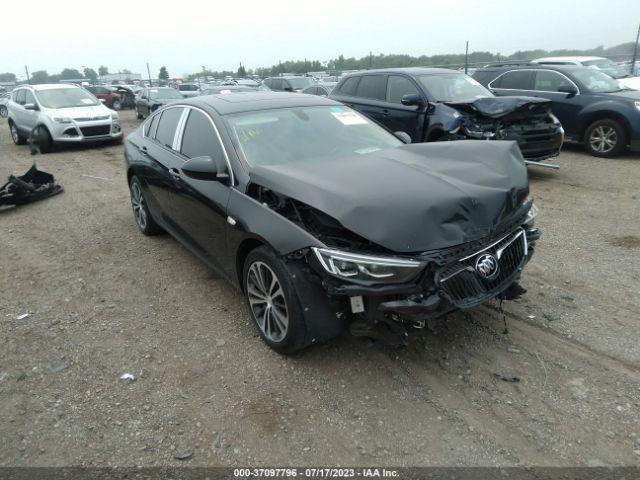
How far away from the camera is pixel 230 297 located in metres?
4.24

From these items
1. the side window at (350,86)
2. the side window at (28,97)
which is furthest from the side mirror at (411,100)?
the side window at (28,97)

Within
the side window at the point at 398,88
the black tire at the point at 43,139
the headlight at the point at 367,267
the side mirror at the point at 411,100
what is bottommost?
the black tire at the point at 43,139

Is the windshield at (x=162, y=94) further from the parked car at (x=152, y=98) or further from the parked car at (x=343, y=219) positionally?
the parked car at (x=343, y=219)

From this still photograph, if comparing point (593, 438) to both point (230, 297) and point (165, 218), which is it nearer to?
point (230, 297)

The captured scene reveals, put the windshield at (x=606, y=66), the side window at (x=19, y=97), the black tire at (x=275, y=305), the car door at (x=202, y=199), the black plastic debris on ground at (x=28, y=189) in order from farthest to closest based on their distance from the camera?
the side window at (x=19, y=97)
the windshield at (x=606, y=66)
the black plastic debris on ground at (x=28, y=189)
the car door at (x=202, y=199)
the black tire at (x=275, y=305)

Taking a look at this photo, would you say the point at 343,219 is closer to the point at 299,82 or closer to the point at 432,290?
the point at 432,290

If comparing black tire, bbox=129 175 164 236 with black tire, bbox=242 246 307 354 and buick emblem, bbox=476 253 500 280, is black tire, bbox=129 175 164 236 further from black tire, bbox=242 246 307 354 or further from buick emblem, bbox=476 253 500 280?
buick emblem, bbox=476 253 500 280

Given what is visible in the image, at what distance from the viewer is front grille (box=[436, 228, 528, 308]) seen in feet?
9.05

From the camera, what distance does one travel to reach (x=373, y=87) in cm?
891

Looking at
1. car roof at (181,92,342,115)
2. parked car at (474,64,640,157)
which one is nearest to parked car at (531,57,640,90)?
parked car at (474,64,640,157)

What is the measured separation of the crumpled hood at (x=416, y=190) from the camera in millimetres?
2705

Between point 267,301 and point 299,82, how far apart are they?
16867mm

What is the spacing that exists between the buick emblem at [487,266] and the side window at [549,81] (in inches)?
330

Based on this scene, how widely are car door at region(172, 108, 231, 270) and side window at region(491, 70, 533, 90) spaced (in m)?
8.22
